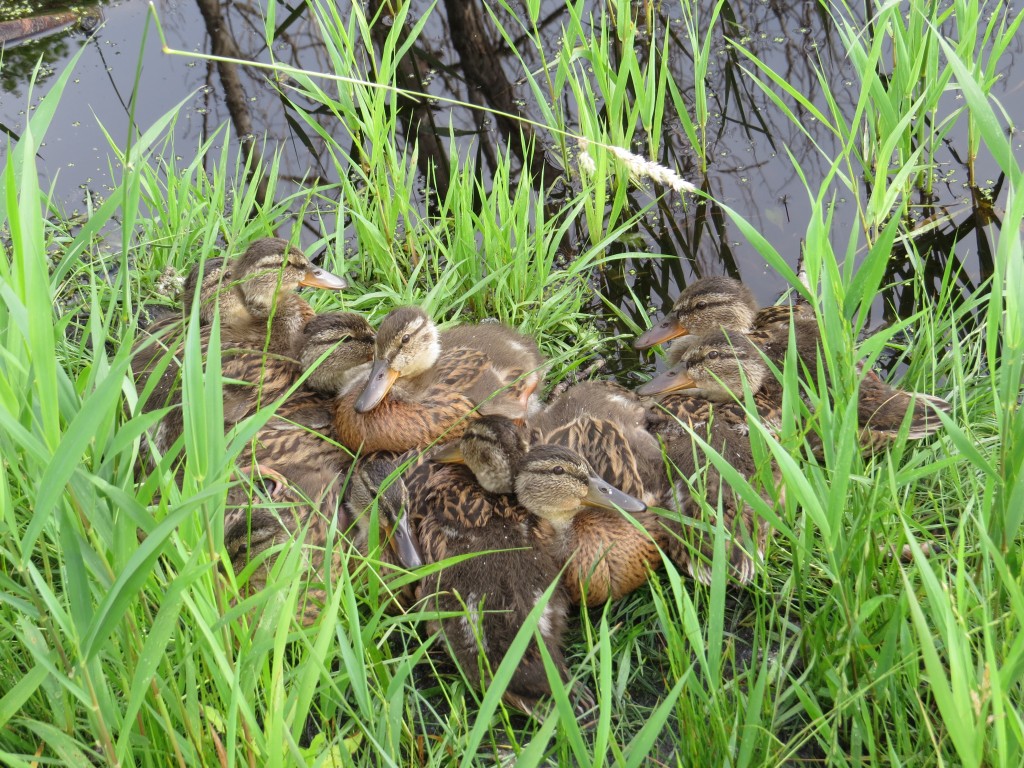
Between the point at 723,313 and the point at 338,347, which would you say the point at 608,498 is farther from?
the point at 338,347

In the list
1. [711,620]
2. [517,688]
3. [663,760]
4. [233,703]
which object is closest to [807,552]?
[711,620]

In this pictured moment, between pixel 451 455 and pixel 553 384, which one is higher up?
pixel 451 455

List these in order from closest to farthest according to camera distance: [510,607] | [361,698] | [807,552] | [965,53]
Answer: [361,698] < [807,552] < [510,607] < [965,53]

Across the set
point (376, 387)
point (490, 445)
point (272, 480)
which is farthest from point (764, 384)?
point (272, 480)

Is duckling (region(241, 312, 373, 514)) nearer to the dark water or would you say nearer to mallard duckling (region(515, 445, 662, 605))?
mallard duckling (region(515, 445, 662, 605))

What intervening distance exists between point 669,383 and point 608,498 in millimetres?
775

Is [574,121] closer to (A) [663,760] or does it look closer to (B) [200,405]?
(A) [663,760]

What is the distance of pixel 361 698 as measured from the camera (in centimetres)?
191

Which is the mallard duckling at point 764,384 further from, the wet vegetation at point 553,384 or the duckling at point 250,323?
the duckling at point 250,323

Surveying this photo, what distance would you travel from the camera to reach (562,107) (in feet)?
17.7

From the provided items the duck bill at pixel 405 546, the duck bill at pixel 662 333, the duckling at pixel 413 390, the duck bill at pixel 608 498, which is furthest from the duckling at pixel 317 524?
the duck bill at pixel 662 333

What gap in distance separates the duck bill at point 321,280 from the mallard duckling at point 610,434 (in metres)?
1.05

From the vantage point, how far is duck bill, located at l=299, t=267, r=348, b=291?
13.3 ft

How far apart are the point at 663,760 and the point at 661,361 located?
1964mm
